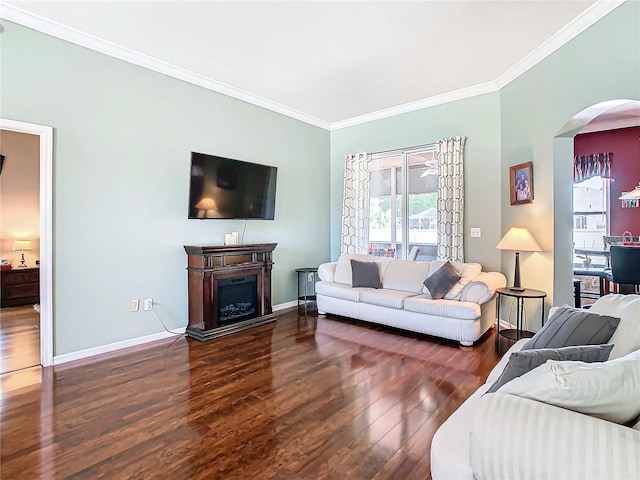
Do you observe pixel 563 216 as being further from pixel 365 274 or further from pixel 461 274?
pixel 365 274

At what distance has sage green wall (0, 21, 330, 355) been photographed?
3.10m

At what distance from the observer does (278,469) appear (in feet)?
5.83

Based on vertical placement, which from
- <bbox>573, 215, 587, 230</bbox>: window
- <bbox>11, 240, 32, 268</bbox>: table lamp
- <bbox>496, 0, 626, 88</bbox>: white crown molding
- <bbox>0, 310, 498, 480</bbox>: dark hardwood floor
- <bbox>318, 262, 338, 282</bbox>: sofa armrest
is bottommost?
<bbox>0, 310, 498, 480</bbox>: dark hardwood floor

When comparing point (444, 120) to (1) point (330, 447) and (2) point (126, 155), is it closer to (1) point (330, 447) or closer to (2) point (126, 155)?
(2) point (126, 155)

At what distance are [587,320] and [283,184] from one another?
13.9 feet

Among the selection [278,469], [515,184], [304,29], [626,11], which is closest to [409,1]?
[304,29]

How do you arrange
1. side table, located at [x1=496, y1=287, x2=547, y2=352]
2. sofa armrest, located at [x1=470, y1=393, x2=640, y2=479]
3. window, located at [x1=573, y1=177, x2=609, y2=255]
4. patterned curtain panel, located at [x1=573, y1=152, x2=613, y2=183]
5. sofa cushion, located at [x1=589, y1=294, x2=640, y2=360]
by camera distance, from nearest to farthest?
1. sofa armrest, located at [x1=470, y1=393, x2=640, y2=479]
2. sofa cushion, located at [x1=589, y1=294, x2=640, y2=360]
3. side table, located at [x1=496, y1=287, x2=547, y2=352]
4. patterned curtain panel, located at [x1=573, y1=152, x2=613, y2=183]
5. window, located at [x1=573, y1=177, x2=609, y2=255]

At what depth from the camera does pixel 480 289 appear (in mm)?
3740

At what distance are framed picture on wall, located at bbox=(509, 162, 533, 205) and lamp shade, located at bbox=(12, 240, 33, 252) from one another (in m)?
7.23

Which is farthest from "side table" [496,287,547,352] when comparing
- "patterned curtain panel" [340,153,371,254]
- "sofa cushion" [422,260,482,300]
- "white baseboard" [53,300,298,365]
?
"white baseboard" [53,300,298,365]

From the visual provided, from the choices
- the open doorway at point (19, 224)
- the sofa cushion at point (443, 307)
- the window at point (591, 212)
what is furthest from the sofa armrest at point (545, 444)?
the window at point (591, 212)

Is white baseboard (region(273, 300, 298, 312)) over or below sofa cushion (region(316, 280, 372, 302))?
below

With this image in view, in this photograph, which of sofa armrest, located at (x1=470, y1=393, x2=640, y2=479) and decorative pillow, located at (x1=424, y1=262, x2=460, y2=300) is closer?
sofa armrest, located at (x1=470, y1=393, x2=640, y2=479)

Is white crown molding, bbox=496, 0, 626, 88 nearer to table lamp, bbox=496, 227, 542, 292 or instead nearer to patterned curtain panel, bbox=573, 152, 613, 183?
table lamp, bbox=496, 227, 542, 292
